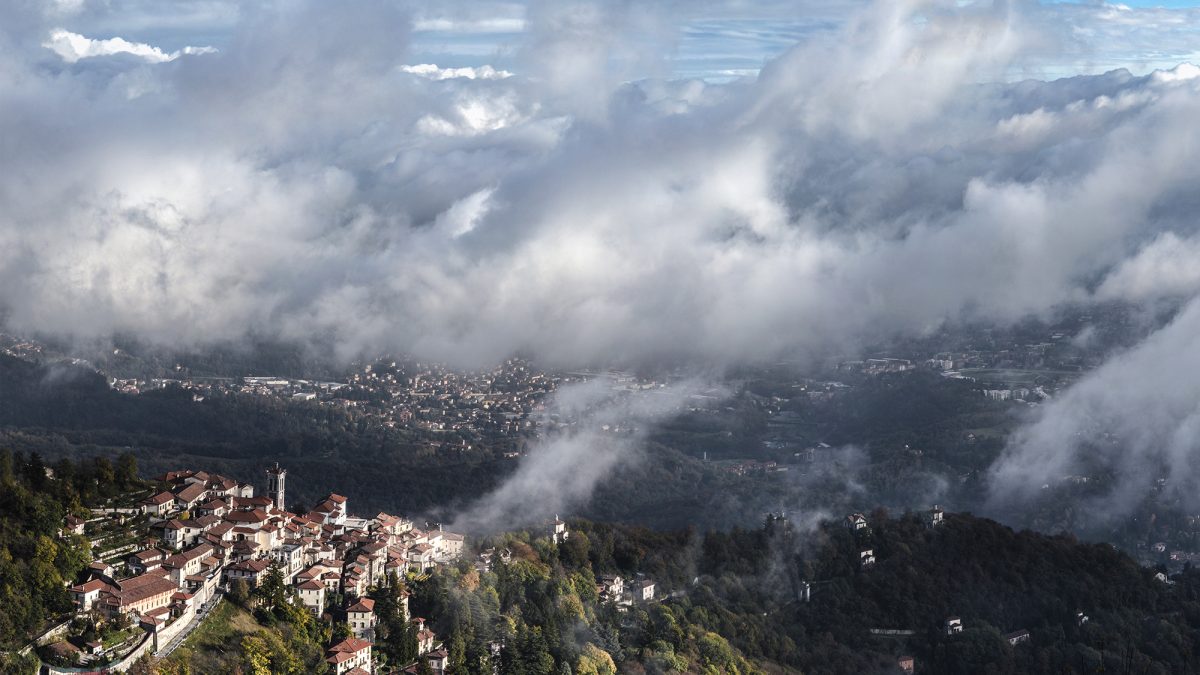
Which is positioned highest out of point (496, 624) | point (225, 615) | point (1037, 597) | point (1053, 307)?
point (225, 615)

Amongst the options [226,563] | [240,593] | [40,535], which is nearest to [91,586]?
[40,535]

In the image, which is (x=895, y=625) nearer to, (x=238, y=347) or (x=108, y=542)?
(x=108, y=542)

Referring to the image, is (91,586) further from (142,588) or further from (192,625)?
(192,625)

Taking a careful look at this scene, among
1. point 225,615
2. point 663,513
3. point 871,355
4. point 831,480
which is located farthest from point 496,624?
point 871,355

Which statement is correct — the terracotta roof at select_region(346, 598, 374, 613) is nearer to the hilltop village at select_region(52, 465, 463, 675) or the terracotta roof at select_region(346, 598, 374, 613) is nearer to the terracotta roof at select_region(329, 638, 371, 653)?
the hilltop village at select_region(52, 465, 463, 675)

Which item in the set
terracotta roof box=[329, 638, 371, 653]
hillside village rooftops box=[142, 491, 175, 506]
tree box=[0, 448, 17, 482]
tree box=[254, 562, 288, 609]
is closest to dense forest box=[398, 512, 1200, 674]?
terracotta roof box=[329, 638, 371, 653]

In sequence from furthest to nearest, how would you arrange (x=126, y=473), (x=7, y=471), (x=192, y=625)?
(x=126, y=473) → (x=7, y=471) → (x=192, y=625)

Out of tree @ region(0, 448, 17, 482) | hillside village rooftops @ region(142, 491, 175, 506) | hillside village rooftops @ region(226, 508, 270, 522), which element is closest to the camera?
tree @ region(0, 448, 17, 482)
